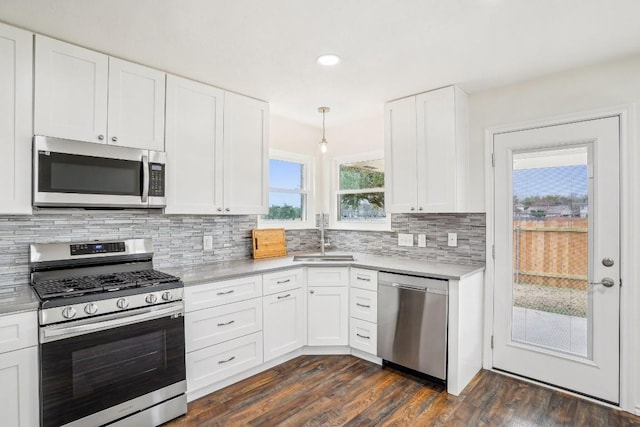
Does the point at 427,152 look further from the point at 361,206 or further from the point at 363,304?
the point at 363,304

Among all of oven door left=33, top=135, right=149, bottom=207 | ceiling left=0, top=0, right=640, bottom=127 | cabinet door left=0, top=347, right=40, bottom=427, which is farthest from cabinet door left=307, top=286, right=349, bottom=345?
cabinet door left=0, top=347, right=40, bottom=427

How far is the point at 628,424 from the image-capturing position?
2.19m

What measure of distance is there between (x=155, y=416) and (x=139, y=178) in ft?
5.11

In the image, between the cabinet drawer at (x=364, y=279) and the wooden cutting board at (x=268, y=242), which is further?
the wooden cutting board at (x=268, y=242)

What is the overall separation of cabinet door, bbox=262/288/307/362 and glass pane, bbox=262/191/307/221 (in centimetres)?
106

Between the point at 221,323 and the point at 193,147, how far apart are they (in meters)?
1.39

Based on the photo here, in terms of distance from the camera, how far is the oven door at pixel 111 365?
179 cm

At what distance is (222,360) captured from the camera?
2.59 metres

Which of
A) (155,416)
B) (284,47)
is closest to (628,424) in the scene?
(155,416)

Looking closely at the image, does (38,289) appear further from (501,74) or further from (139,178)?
(501,74)

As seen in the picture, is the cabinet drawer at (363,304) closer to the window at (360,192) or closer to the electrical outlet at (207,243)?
the window at (360,192)

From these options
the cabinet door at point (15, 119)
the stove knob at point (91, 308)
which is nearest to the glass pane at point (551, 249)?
the stove knob at point (91, 308)

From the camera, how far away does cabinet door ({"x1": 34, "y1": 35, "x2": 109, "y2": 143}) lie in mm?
2041

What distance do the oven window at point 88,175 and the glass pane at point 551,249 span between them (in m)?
2.94
